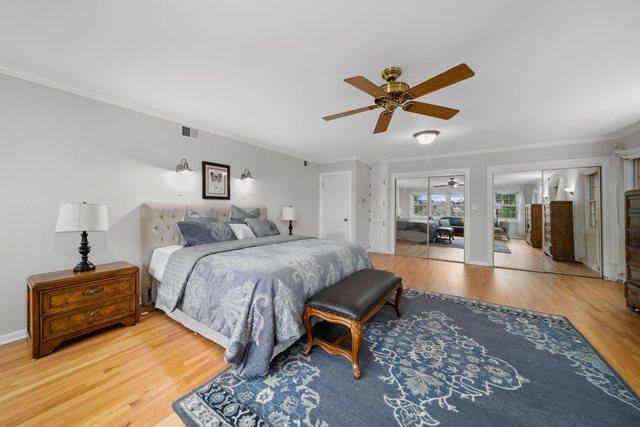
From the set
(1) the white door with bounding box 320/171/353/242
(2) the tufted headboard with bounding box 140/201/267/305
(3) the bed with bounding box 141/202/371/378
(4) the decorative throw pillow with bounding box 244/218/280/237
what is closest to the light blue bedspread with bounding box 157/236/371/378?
(3) the bed with bounding box 141/202/371/378

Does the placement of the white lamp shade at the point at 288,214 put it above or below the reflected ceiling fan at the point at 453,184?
below

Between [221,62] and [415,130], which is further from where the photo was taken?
[415,130]

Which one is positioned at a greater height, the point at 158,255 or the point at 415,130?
the point at 415,130

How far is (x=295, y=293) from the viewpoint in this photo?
6.35ft

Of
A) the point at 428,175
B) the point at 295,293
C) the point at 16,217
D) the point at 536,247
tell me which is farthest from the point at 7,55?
the point at 536,247

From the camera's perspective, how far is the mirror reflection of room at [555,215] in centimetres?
427

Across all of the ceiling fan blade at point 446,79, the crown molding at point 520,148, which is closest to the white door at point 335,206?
the crown molding at point 520,148

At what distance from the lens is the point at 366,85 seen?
71.3 inches

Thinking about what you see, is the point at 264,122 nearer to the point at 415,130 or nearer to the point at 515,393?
the point at 415,130

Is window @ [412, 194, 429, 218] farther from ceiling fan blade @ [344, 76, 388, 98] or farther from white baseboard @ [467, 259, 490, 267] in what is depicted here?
ceiling fan blade @ [344, 76, 388, 98]

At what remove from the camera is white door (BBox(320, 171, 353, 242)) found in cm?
576

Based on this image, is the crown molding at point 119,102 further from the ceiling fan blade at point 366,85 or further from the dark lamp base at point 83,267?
the ceiling fan blade at point 366,85

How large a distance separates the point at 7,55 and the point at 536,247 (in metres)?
8.48

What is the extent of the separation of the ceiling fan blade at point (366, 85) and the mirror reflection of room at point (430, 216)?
422 cm
